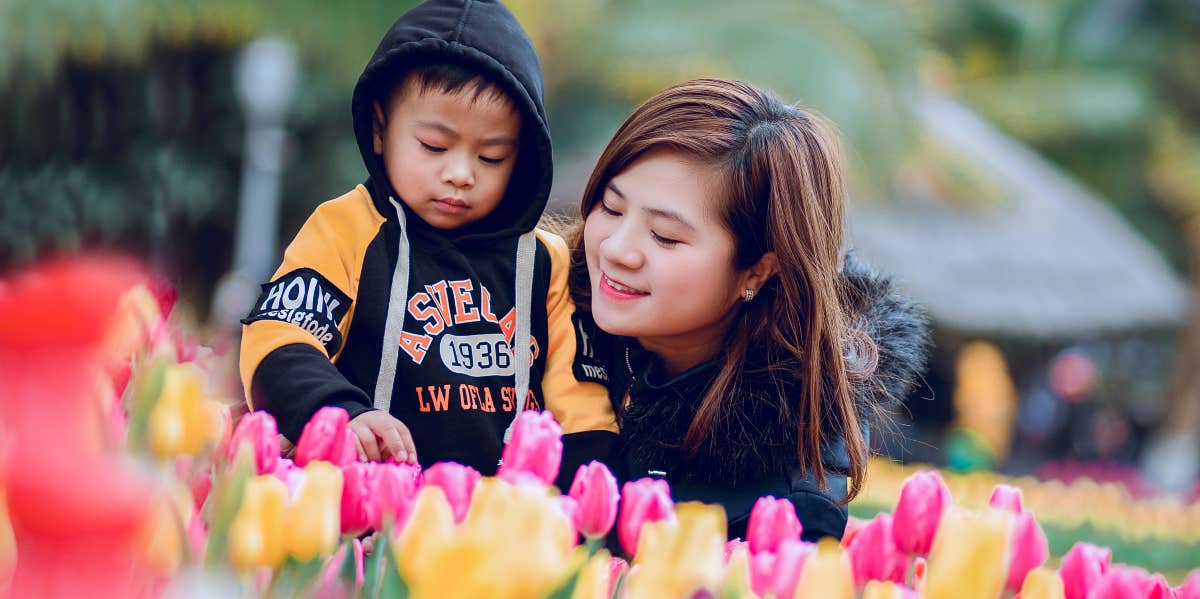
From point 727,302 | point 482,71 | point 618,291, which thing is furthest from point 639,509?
point 482,71

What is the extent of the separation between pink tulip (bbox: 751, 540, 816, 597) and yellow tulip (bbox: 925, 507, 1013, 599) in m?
0.12

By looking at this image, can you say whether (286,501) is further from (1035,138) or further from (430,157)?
(1035,138)

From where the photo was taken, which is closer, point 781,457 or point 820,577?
point 820,577

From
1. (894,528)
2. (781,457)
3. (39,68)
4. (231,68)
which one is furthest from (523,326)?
(231,68)

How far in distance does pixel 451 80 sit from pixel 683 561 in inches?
49.7

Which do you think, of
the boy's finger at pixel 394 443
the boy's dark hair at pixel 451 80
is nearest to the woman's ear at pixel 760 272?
the boy's dark hair at pixel 451 80

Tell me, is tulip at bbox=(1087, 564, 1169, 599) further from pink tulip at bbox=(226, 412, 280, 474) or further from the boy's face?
the boy's face

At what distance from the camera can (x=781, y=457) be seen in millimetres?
1901

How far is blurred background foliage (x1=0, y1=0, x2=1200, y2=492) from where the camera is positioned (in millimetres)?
3826

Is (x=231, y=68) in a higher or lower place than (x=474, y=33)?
higher

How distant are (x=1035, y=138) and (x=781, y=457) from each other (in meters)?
19.3

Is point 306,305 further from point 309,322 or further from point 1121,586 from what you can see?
point 1121,586

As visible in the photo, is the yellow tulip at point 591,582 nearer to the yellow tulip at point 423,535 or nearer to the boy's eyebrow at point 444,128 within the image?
the yellow tulip at point 423,535

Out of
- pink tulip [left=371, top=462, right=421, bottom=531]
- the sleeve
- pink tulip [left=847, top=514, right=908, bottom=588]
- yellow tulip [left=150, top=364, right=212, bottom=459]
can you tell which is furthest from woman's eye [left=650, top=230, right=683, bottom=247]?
yellow tulip [left=150, top=364, right=212, bottom=459]
